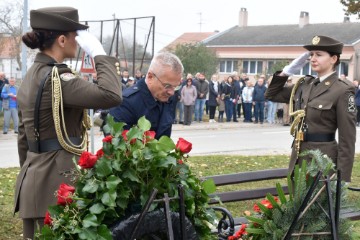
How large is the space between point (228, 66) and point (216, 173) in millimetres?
51742

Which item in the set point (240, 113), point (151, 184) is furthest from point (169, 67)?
point (240, 113)

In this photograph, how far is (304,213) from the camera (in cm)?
340

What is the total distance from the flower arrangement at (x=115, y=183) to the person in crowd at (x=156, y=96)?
88 cm

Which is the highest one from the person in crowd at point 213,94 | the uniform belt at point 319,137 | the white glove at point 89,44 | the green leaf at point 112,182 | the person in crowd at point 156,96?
the white glove at point 89,44

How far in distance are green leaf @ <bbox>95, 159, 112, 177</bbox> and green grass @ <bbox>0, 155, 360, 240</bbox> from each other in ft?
5.39

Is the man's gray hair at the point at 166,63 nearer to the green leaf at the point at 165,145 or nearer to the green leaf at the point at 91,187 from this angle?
the green leaf at the point at 165,145

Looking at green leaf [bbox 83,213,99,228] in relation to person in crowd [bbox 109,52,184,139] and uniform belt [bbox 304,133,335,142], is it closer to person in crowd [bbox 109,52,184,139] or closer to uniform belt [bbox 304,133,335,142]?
person in crowd [bbox 109,52,184,139]

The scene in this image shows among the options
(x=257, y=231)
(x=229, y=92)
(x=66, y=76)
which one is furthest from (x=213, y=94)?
(x=66, y=76)

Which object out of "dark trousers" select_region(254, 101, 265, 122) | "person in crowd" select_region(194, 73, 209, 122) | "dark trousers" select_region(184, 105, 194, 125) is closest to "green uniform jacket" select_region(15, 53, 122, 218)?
"dark trousers" select_region(184, 105, 194, 125)

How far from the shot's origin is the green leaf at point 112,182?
2721 mm

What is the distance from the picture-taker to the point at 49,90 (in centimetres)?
331

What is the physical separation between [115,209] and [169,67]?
123 cm

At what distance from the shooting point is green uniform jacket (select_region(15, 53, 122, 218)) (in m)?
3.29

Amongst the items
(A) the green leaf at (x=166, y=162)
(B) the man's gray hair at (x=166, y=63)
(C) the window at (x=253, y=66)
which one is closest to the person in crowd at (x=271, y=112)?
(B) the man's gray hair at (x=166, y=63)
